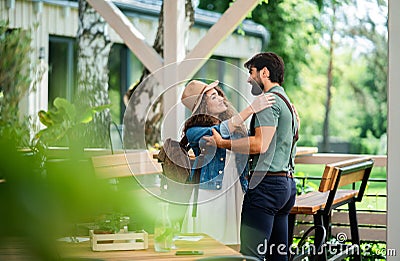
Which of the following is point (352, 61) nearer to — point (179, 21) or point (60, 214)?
point (179, 21)

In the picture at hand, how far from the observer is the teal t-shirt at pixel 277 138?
10.6 ft

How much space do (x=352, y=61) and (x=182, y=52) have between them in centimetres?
1176

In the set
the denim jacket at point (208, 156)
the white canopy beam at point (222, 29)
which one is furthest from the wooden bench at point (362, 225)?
the denim jacket at point (208, 156)

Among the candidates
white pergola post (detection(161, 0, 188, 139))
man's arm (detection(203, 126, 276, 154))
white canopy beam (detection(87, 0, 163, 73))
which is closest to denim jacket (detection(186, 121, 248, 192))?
man's arm (detection(203, 126, 276, 154))

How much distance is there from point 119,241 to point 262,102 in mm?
1006

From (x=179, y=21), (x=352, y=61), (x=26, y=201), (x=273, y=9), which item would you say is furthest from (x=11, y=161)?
(x=352, y=61)

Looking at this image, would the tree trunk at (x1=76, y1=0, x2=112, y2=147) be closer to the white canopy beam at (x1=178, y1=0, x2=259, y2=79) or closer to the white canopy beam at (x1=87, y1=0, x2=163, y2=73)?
the white canopy beam at (x1=87, y1=0, x2=163, y2=73)

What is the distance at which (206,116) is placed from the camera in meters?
2.99

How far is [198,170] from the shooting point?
9.67 feet

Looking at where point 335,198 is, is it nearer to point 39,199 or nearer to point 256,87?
point 256,87

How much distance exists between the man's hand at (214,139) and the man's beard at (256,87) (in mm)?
451

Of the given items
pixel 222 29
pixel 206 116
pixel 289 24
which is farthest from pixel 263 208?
pixel 289 24

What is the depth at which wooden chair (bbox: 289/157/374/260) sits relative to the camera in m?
3.84

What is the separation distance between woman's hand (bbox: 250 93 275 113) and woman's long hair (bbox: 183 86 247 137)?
7.1 inches
